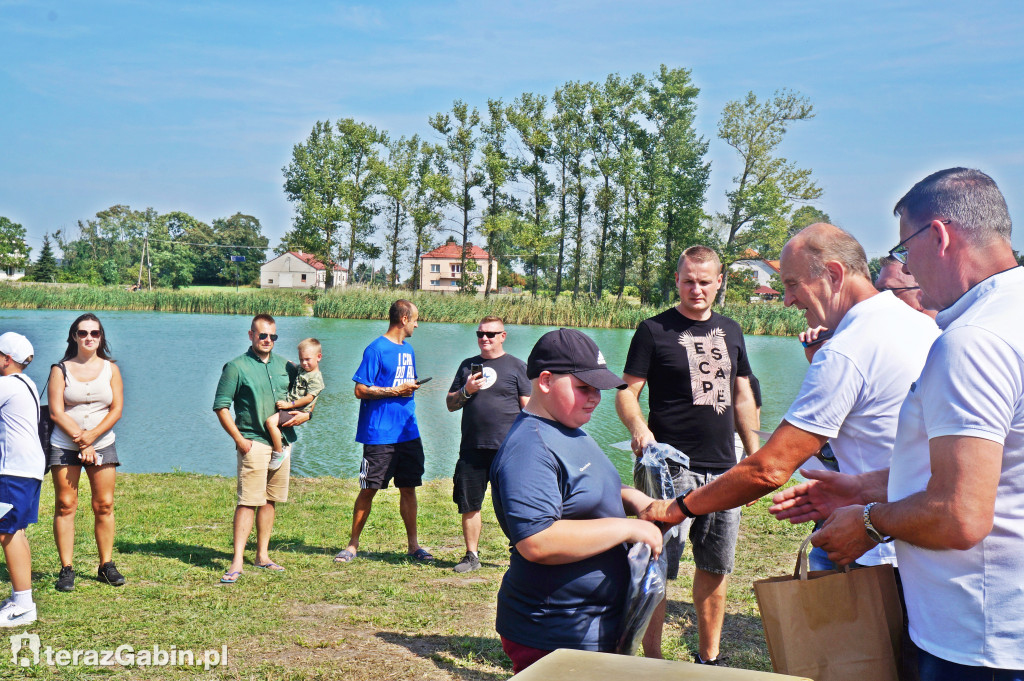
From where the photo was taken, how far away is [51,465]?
5.70m

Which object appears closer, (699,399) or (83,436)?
(699,399)

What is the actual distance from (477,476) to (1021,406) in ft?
16.9

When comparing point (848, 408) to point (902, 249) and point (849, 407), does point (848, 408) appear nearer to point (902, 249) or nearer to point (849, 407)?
point (849, 407)

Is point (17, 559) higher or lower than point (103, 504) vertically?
lower

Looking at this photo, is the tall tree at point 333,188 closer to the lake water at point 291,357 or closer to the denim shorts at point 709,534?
the lake water at point 291,357

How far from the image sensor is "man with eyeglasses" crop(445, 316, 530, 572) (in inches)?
262

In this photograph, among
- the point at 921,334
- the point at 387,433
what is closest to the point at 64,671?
the point at 387,433

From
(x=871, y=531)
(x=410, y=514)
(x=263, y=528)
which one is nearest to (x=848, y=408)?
(x=871, y=531)

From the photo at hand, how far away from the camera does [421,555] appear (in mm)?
6875

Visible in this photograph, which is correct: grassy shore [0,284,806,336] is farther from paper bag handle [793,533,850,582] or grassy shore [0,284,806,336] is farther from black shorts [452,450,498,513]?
paper bag handle [793,533,850,582]

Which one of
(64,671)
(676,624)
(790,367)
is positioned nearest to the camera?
(64,671)

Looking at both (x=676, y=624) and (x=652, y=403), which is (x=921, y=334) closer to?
(x=652, y=403)

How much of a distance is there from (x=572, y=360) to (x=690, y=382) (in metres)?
2.24

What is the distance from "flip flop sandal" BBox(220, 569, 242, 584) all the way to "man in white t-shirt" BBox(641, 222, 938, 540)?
428 centimetres
